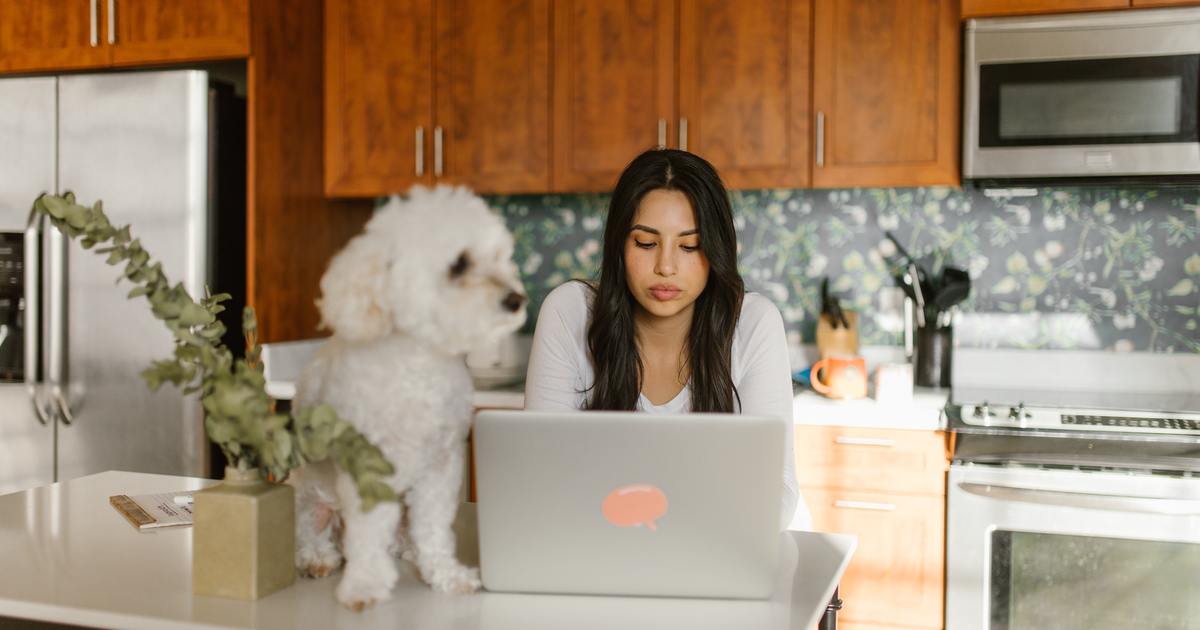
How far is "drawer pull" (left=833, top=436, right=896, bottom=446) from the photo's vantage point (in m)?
2.42

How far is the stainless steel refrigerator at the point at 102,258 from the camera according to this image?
2.70m

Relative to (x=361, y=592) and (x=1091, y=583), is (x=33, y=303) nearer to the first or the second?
(x=361, y=592)

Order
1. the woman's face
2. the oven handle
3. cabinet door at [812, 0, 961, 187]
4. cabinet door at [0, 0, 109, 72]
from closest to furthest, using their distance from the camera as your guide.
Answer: the woman's face
the oven handle
cabinet door at [812, 0, 961, 187]
cabinet door at [0, 0, 109, 72]

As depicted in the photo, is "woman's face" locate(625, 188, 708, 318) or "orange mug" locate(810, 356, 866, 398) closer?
"woman's face" locate(625, 188, 708, 318)

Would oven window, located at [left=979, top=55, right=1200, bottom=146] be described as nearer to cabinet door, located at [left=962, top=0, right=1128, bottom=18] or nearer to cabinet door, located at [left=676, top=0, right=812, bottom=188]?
cabinet door, located at [left=962, top=0, right=1128, bottom=18]

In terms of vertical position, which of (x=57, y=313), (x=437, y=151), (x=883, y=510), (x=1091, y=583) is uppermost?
(x=437, y=151)

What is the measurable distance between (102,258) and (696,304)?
5.85 ft

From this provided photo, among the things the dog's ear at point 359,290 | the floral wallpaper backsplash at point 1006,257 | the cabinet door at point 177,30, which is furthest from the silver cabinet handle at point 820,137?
the dog's ear at point 359,290

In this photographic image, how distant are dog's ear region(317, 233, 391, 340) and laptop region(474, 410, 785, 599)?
0.15m

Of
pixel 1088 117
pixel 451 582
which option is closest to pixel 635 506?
pixel 451 582

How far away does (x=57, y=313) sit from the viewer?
9.00ft

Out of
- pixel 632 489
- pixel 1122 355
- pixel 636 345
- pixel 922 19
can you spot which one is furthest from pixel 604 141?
pixel 632 489

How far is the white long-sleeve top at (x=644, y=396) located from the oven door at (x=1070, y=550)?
0.74 meters

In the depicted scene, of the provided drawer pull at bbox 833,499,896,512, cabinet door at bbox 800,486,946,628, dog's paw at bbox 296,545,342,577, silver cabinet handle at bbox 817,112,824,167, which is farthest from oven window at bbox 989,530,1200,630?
dog's paw at bbox 296,545,342,577
